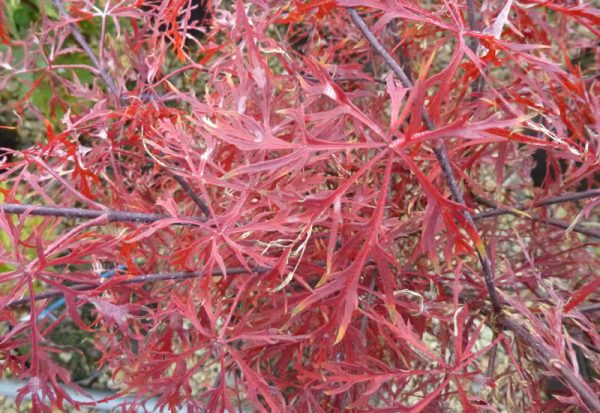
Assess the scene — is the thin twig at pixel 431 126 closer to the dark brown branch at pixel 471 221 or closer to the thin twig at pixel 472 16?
the dark brown branch at pixel 471 221

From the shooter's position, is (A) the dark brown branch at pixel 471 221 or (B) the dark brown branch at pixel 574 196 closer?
(A) the dark brown branch at pixel 471 221

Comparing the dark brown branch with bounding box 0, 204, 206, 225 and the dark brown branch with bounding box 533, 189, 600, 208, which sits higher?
the dark brown branch with bounding box 533, 189, 600, 208

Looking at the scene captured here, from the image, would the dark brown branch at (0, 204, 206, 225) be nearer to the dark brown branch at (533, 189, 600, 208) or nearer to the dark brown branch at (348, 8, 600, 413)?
the dark brown branch at (348, 8, 600, 413)

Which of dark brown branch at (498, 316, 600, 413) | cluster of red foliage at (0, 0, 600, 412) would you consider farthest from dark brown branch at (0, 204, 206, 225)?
dark brown branch at (498, 316, 600, 413)

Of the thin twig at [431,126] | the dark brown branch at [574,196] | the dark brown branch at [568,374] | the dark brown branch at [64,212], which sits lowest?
the dark brown branch at [568,374]

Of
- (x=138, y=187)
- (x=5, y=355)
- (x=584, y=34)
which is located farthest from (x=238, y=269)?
(x=584, y=34)

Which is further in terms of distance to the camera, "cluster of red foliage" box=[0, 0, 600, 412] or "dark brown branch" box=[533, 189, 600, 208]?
"dark brown branch" box=[533, 189, 600, 208]

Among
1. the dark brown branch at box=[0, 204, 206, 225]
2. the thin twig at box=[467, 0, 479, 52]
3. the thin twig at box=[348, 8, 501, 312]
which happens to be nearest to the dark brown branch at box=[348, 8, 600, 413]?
the thin twig at box=[348, 8, 501, 312]

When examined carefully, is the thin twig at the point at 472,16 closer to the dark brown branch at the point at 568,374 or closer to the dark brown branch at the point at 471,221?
the dark brown branch at the point at 471,221

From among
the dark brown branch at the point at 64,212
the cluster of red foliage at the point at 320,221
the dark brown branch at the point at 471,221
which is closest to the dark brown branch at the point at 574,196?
the cluster of red foliage at the point at 320,221

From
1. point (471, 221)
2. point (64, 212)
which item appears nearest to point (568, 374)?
point (471, 221)

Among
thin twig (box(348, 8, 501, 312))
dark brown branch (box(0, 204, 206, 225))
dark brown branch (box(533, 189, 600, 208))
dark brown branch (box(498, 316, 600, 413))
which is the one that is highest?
thin twig (box(348, 8, 501, 312))

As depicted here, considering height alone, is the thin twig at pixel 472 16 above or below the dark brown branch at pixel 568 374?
above

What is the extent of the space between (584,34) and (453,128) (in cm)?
161
